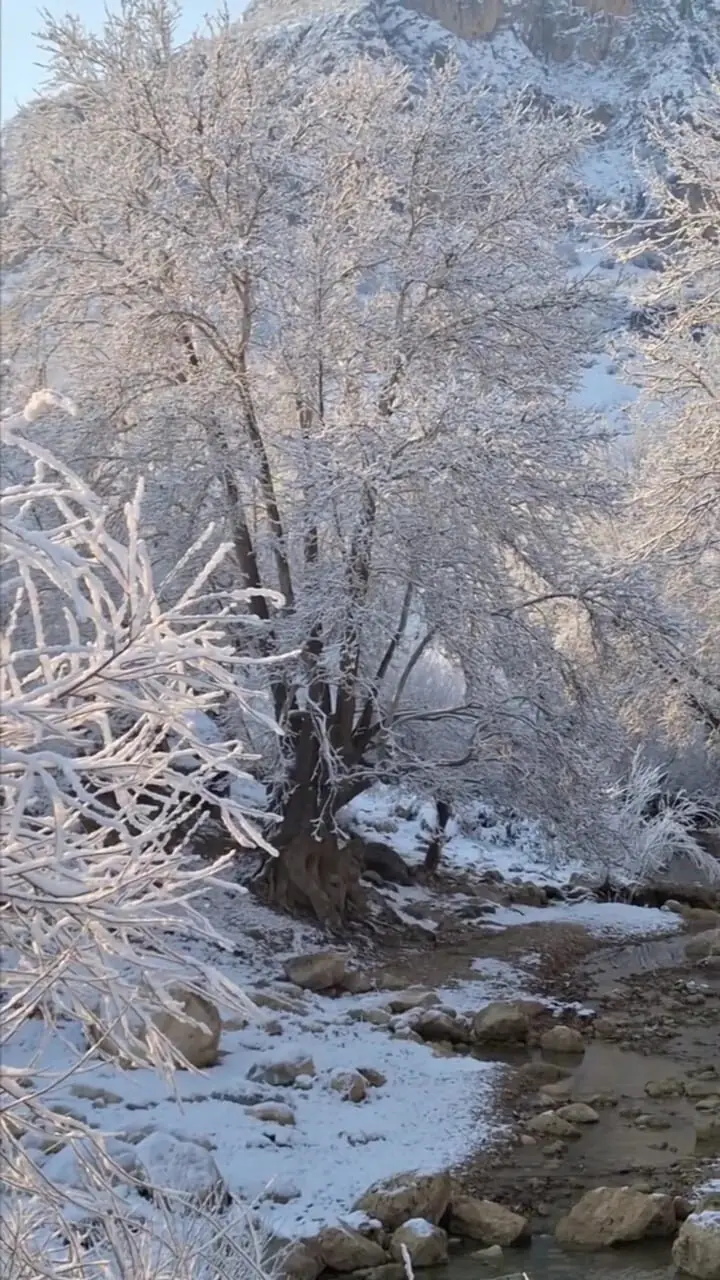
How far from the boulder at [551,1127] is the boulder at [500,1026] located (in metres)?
1.80

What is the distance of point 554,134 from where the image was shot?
12477 mm

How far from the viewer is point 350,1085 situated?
808 cm

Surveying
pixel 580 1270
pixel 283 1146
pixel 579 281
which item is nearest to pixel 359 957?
pixel 283 1146

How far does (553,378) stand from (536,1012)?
248 inches

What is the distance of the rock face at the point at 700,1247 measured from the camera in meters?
5.82

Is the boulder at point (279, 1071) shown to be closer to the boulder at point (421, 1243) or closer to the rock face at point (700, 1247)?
the boulder at point (421, 1243)

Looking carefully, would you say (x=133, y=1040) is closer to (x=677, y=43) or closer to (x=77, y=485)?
(x=77, y=485)

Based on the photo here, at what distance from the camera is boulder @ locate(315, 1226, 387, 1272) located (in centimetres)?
603

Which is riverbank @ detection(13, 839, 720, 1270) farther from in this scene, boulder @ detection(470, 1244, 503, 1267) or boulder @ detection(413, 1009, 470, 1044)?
boulder @ detection(470, 1244, 503, 1267)

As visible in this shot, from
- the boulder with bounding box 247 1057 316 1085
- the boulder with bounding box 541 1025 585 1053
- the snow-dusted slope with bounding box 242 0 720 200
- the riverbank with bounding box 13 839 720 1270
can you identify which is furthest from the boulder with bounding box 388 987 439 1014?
the snow-dusted slope with bounding box 242 0 720 200

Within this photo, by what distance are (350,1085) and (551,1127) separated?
4.52 feet

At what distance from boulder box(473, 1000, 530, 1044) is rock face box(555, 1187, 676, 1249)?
3278mm

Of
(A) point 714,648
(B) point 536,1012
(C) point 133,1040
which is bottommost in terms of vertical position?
(B) point 536,1012

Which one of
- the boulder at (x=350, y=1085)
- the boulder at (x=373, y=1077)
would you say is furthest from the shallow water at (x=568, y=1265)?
the boulder at (x=373, y=1077)
